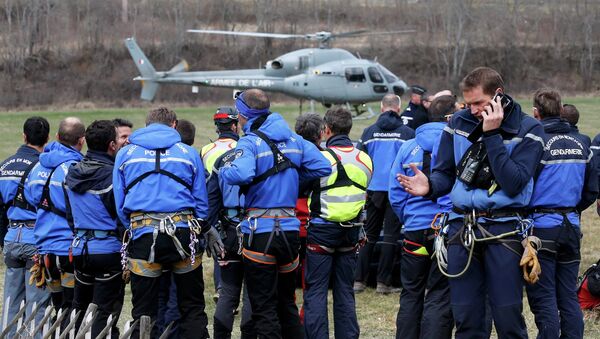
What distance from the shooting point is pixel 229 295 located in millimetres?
6965

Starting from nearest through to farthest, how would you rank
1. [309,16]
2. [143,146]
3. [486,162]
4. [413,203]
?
[486,162], [143,146], [413,203], [309,16]

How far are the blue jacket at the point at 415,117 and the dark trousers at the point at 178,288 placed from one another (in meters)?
4.78

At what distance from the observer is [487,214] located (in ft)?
16.6

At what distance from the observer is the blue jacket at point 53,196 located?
665 centimetres

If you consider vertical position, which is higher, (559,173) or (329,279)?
(559,173)

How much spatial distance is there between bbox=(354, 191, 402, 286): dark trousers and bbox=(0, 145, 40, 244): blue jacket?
3.56m

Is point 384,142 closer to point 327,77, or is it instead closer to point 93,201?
point 93,201

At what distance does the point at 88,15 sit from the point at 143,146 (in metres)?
40.9

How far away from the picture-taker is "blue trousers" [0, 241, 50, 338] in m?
7.21

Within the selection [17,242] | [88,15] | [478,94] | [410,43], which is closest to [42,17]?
[88,15]

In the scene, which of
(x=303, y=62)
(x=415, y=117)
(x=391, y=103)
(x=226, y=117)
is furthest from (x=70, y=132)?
(x=303, y=62)

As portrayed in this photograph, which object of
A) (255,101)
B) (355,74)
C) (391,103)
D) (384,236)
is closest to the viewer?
(255,101)

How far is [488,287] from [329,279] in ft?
7.47

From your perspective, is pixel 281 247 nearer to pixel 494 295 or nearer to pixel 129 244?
pixel 129 244
